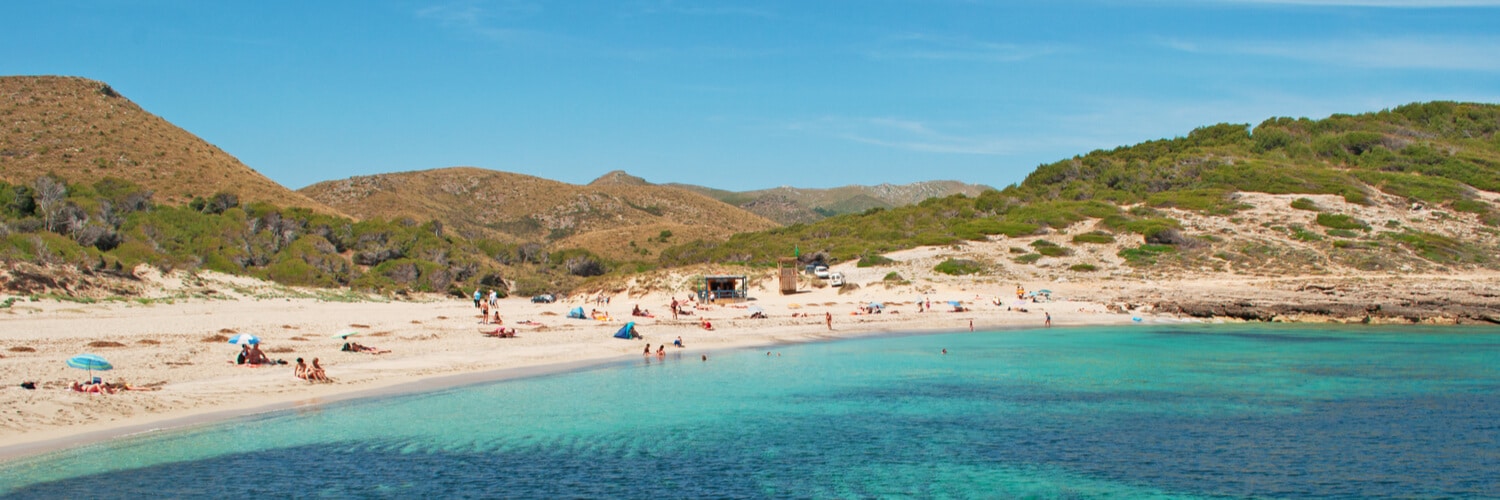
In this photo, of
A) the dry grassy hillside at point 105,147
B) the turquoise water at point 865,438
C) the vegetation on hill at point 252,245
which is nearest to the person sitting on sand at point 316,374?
the turquoise water at point 865,438

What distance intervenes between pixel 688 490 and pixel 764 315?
30.4 m

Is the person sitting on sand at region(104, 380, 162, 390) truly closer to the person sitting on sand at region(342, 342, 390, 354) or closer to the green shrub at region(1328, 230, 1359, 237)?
the person sitting on sand at region(342, 342, 390, 354)

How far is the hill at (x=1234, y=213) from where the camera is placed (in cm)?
5988

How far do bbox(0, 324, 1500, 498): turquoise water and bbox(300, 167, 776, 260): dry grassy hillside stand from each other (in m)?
73.4

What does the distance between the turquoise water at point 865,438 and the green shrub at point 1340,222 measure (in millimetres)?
41356

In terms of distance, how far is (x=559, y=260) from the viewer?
78.0 metres

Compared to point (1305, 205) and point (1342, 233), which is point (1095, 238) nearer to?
point (1342, 233)

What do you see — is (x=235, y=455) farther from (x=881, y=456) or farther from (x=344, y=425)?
(x=881, y=456)

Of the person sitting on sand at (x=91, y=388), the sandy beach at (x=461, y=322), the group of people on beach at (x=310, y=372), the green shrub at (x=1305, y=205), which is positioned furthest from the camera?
the green shrub at (x=1305, y=205)

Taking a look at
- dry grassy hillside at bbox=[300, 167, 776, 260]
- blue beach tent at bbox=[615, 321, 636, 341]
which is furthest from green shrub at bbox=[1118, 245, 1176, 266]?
dry grassy hillside at bbox=[300, 167, 776, 260]

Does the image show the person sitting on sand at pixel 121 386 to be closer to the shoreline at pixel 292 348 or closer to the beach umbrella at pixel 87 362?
the shoreline at pixel 292 348

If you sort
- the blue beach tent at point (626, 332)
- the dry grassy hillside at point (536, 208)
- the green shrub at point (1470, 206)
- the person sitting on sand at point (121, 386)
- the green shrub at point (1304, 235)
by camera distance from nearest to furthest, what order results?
1. the person sitting on sand at point (121, 386)
2. the blue beach tent at point (626, 332)
3. the green shrub at point (1304, 235)
4. the green shrub at point (1470, 206)
5. the dry grassy hillside at point (536, 208)

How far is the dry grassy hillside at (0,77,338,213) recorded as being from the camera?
69.8m

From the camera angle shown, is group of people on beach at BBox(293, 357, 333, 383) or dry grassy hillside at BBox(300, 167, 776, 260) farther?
dry grassy hillside at BBox(300, 167, 776, 260)
